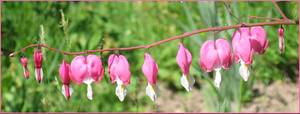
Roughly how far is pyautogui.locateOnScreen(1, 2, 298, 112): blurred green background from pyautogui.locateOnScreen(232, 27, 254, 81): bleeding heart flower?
791 mm

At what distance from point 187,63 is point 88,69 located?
0.83 feet

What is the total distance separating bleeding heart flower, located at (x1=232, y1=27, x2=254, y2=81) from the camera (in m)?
1.49

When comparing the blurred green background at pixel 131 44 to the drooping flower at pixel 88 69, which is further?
the blurred green background at pixel 131 44

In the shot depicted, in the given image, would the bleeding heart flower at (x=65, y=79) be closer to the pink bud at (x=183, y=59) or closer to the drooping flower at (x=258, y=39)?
the pink bud at (x=183, y=59)

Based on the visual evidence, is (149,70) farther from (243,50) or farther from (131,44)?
(131,44)

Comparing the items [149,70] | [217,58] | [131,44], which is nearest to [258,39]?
[217,58]

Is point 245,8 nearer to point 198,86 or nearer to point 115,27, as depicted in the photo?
point 198,86

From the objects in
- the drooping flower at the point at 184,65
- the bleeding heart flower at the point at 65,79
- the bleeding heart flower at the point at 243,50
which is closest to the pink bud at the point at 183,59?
the drooping flower at the point at 184,65

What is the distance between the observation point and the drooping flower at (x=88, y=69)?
1.53 m

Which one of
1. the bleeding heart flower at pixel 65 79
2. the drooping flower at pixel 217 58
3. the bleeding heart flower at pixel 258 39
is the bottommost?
the bleeding heart flower at pixel 65 79

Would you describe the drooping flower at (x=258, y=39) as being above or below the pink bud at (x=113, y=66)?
above

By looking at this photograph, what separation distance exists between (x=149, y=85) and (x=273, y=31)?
5.73ft

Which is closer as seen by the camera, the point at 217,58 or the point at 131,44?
the point at 217,58

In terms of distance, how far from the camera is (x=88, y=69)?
1.53m
